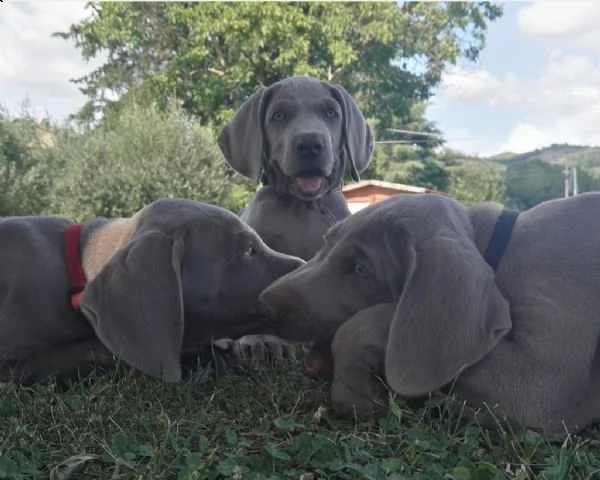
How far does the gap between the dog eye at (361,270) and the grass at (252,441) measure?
0.53 m

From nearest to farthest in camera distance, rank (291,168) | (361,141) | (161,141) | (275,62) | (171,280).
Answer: (171,280) < (291,168) < (361,141) < (161,141) < (275,62)

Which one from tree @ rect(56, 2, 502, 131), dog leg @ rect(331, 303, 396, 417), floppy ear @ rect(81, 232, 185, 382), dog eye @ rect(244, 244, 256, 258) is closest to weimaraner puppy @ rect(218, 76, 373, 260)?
dog eye @ rect(244, 244, 256, 258)

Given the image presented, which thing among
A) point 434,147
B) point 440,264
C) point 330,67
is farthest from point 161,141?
point 434,147

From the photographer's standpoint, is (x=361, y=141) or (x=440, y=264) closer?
(x=440, y=264)

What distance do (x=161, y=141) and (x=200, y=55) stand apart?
5025 mm

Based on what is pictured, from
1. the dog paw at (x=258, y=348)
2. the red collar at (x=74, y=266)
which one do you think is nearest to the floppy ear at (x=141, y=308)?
the red collar at (x=74, y=266)

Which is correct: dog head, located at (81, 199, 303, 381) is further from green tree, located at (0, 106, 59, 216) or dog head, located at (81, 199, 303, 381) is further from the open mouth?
green tree, located at (0, 106, 59, 216)

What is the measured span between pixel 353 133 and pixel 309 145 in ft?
2.44

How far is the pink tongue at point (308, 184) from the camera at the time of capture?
633cm

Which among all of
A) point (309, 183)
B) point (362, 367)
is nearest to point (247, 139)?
point (309, 183)

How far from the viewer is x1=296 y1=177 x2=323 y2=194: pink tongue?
6.33 metres

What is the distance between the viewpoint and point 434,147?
4900 cm

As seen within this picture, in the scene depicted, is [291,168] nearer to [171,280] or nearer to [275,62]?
[171,280]

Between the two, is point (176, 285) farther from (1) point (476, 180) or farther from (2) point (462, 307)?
(1) point (476, 180)
